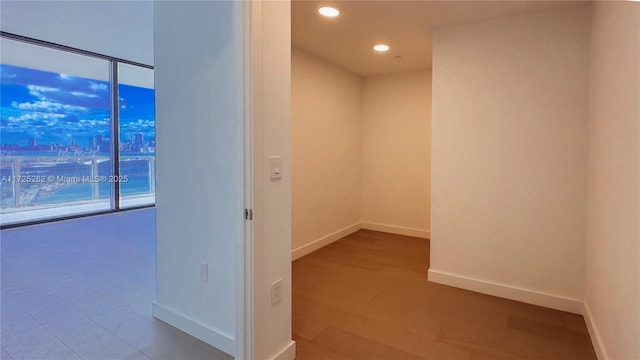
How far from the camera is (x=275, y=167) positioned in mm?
1862

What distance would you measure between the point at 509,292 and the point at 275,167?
92.4 inches

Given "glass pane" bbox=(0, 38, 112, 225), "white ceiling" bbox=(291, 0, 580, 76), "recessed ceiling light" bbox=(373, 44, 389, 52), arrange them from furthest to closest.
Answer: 1. "glass pane" bbox=(0, 38, 112, 225)
2. "recessed ceiling light" bbox=(373, 44, 389, 52)
3. "white ceiling" bbox=(291, 0, 580, 76)

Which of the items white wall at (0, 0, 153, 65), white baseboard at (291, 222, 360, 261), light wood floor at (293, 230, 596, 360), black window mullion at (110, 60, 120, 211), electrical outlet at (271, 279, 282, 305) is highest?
white wall at (0, 0, 153, 65)

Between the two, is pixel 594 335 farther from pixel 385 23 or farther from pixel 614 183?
A: pixel 385 23

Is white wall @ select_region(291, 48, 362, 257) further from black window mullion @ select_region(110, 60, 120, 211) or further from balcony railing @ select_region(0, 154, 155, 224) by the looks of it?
black window mullion @ select_region(110, 60, 120, 211)

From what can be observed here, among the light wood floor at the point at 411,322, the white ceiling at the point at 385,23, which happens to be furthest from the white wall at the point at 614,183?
the white ceiling at the point at 385,23

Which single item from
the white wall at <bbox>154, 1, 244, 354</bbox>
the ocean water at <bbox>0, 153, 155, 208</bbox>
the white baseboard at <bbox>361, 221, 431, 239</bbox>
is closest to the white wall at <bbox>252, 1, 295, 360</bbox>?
the white wall at <bbox>154, 1, 244, 354</bbox>

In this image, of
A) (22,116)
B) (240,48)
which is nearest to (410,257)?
Answer: (240,48)

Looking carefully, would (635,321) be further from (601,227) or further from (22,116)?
(22,116)

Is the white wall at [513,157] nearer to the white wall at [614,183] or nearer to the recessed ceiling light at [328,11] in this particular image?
the white wall at [614,183]

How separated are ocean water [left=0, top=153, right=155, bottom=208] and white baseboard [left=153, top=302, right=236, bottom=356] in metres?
4.56

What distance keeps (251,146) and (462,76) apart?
2.22 meters

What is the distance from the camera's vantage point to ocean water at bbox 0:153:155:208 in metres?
5.29

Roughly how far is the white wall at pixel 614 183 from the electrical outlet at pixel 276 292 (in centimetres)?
162
